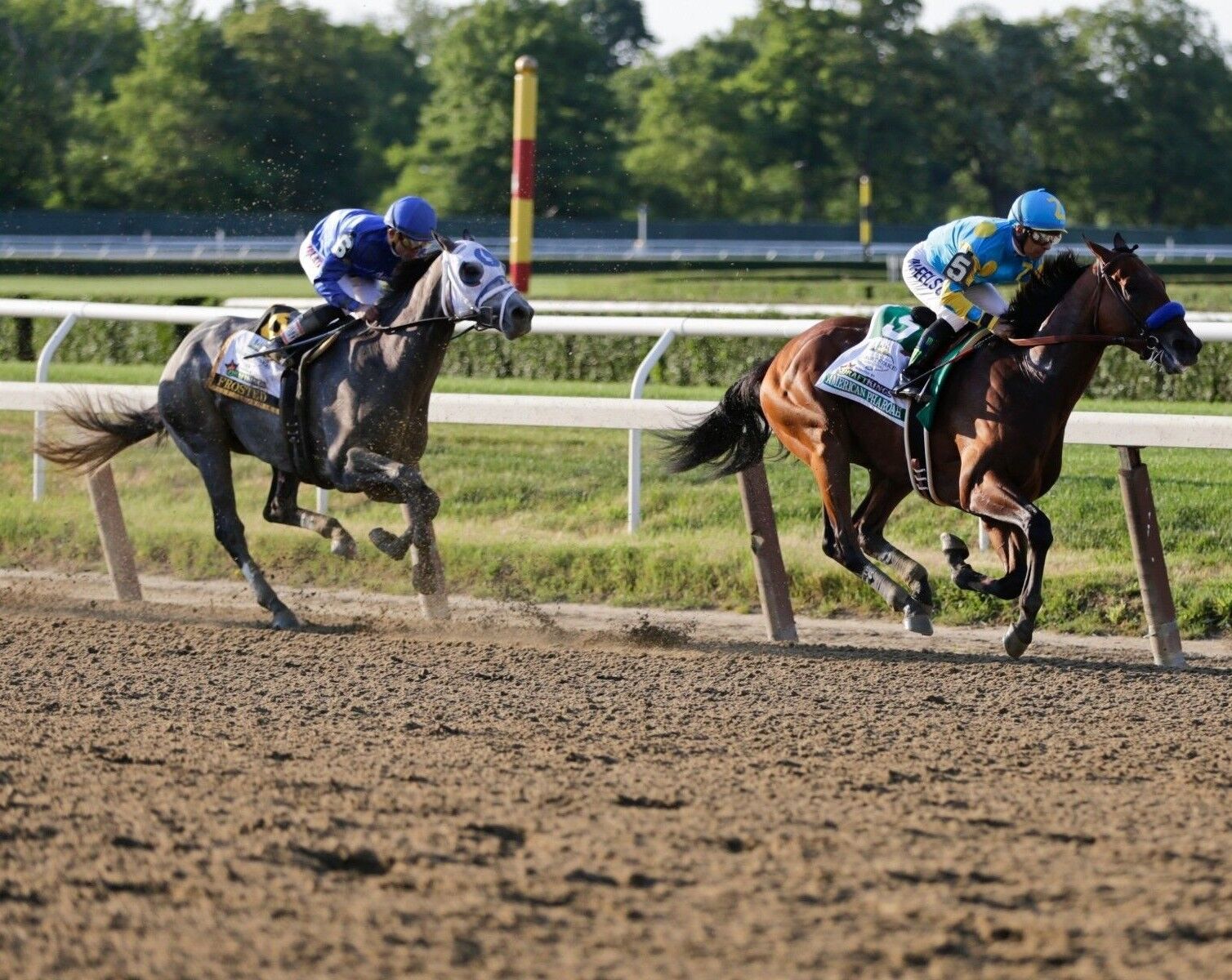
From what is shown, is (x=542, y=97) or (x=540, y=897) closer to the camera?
(x=540, y=897)

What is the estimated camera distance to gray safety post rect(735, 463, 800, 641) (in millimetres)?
6094

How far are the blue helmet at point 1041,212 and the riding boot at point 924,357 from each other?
42 centimetres

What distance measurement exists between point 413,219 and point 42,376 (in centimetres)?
243

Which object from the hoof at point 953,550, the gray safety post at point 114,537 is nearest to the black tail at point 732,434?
the hoof at point 953,550

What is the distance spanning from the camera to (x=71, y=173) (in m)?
26.8

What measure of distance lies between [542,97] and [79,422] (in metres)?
22.1

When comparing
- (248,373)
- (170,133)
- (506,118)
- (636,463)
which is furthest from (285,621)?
(506,118)

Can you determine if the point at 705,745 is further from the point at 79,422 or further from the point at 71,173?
the point at 71,173

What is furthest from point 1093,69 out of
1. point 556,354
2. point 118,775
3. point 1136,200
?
point 118,775

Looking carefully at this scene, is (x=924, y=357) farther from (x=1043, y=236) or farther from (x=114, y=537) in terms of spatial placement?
(x=114, y=537)

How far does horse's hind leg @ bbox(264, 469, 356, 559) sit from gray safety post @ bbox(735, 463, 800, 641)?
144 cm

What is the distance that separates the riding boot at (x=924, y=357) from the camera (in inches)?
227

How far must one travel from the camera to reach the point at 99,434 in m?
6.94

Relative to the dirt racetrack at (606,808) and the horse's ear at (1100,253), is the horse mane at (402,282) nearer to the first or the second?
the dirt racetrack at (606,808)
